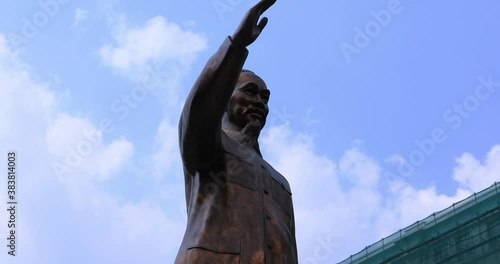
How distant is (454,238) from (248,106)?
990 inches

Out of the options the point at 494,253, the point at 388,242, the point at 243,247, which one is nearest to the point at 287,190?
the point at 243,247

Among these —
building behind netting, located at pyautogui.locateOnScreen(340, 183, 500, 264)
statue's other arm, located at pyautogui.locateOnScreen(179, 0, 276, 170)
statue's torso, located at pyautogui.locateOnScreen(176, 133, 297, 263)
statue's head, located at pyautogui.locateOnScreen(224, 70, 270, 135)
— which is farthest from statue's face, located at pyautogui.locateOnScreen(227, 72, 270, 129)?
building behind netting, located at pyautogui.locateOnScreen(340, 183, 500, 264)

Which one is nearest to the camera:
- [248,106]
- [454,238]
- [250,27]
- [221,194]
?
[250,27]

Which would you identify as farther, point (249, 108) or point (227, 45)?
point (249, 108)

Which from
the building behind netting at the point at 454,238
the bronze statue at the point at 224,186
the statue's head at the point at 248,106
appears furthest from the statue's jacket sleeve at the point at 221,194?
the building behind netting at the point at 454,238

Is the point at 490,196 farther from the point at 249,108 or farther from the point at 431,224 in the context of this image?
the point at 249,108

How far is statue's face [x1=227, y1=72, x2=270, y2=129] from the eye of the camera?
5367 millimetres

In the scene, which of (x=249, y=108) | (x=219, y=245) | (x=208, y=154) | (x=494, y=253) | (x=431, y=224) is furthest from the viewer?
(x=431, y=224)

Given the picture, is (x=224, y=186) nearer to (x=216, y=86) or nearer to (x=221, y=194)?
(x=221, y=194)

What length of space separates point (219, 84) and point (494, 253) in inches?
983

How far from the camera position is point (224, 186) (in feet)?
16.1

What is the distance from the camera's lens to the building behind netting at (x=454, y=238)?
28.3m

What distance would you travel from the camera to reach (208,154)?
4.89 metres

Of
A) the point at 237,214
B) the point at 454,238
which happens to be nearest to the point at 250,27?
the point at 237,214
